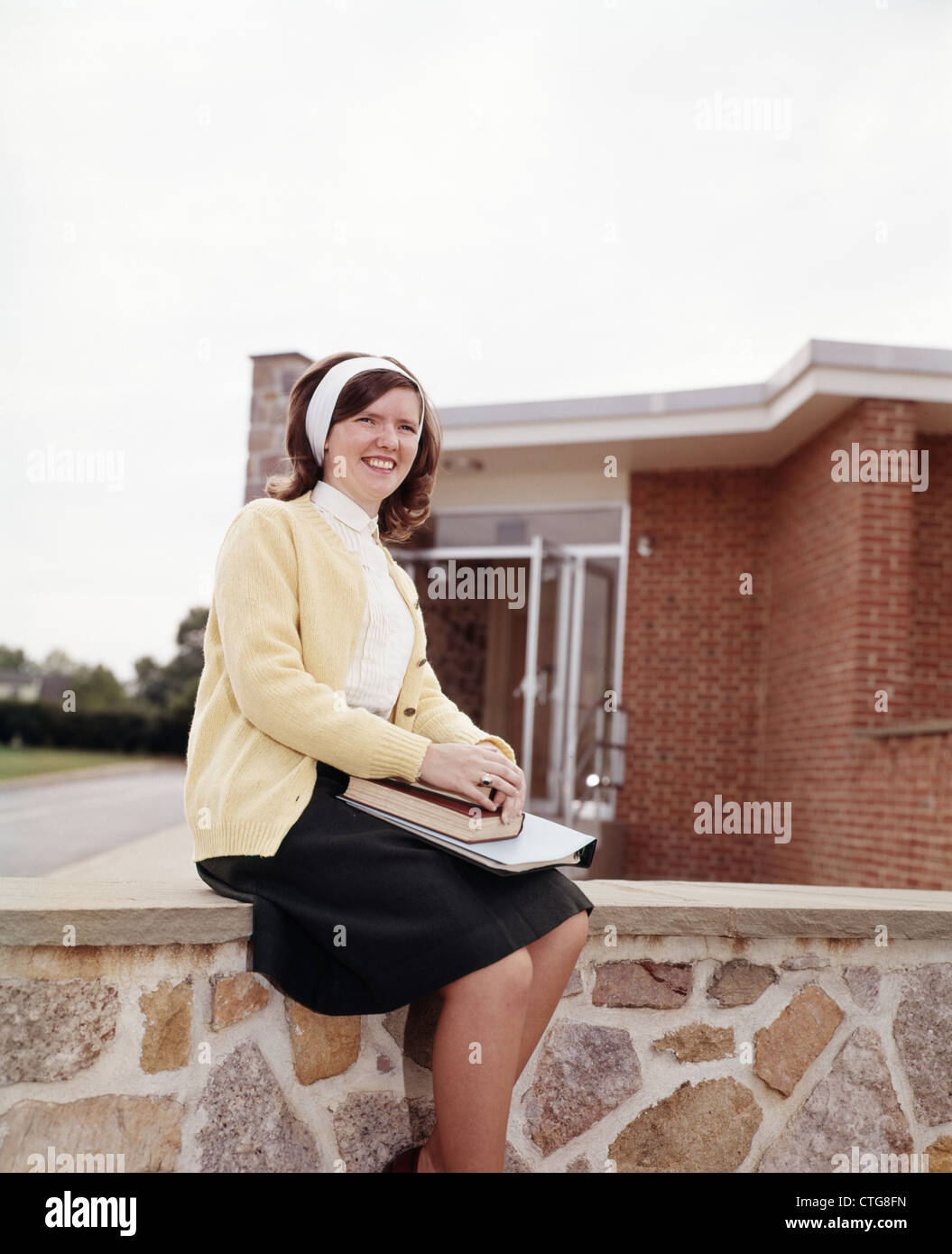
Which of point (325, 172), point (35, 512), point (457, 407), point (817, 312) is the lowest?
point (35, 512)

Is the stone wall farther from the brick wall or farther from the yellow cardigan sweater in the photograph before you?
the brick wall

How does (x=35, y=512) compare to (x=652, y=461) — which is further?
(x=35, y=512)

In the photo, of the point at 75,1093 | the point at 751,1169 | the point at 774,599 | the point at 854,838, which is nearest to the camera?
the point at 75,1093

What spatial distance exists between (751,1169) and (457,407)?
7.04m

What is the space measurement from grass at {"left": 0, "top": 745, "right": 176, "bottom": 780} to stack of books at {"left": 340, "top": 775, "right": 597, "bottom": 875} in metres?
29.6

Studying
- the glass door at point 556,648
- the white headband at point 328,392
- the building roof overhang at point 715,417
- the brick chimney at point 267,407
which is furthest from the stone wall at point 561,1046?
the brick chimney at point 267,407

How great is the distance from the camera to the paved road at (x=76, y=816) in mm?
11422

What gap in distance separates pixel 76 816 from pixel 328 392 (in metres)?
16.5

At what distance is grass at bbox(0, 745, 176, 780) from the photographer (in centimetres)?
3094

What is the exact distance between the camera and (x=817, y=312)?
26.1 ft

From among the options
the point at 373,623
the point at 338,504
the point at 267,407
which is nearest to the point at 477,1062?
the point at 373,623

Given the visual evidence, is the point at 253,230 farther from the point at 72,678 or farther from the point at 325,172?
the point at 72,678

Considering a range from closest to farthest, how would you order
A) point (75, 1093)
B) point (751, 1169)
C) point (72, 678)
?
point (75, 1093) < point (751, 1169) < point (72, 678)

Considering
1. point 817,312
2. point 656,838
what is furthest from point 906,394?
point 656,838
